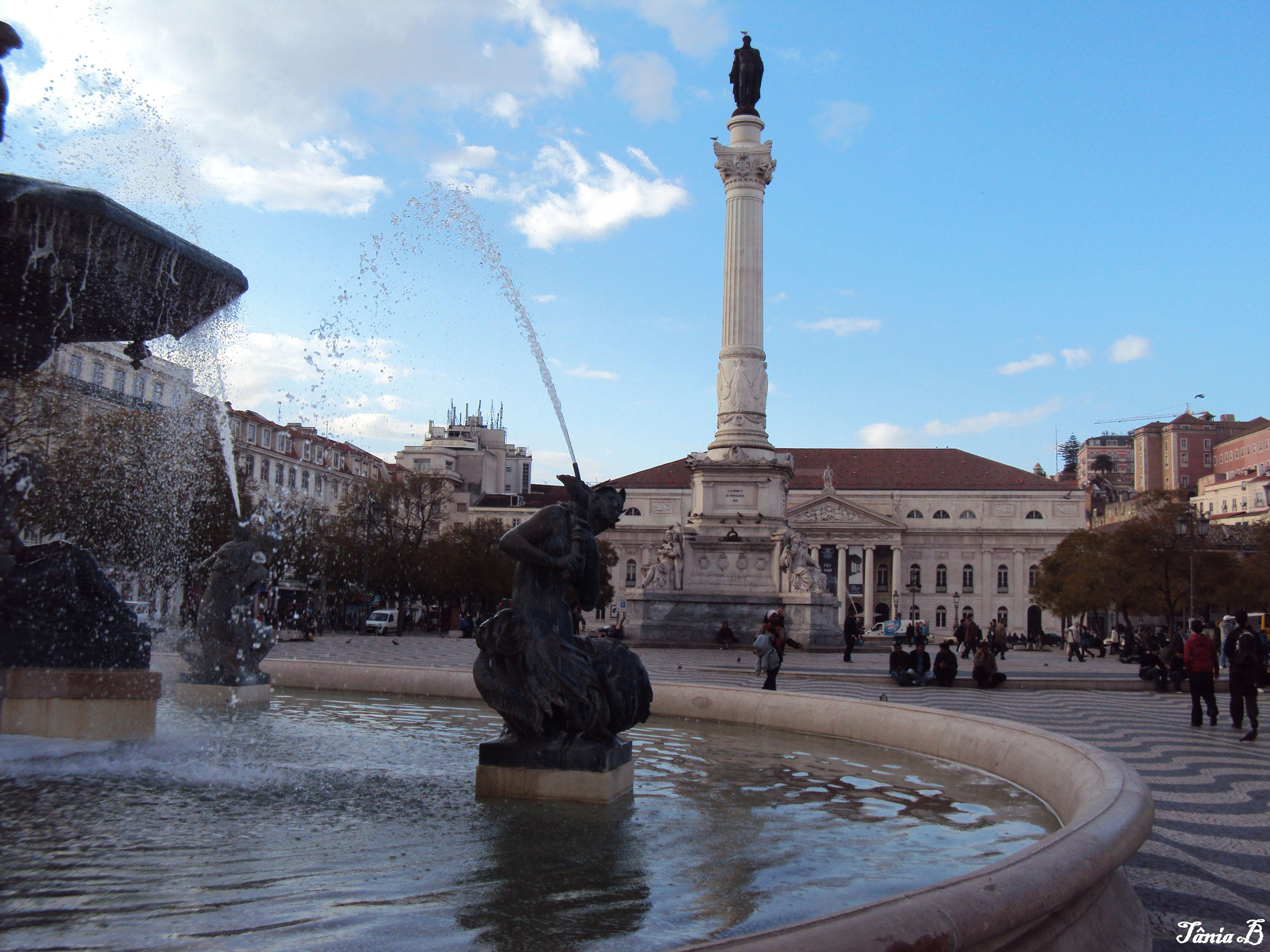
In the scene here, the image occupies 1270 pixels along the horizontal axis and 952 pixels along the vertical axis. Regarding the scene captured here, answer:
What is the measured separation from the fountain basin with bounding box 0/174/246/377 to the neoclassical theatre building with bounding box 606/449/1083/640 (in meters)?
74.1

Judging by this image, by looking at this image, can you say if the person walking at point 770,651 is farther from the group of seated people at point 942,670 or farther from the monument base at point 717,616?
the monument base at point 717,616

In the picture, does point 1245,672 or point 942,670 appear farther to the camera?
point 942,670

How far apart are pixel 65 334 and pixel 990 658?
1430cm

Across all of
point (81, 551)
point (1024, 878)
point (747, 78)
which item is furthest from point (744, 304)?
point (1024, 878)

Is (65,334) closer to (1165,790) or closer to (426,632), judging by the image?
(1165,790)

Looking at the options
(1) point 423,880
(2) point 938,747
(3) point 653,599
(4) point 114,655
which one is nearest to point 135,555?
(3) point 653,599

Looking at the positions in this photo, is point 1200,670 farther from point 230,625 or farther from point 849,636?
point 849,636

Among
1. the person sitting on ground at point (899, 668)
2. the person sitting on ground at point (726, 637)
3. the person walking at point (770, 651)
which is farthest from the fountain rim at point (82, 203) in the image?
the person sitting on ground at point (726, 637)

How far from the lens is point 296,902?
380 centimetres

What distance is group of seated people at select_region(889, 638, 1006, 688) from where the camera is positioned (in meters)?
17.0

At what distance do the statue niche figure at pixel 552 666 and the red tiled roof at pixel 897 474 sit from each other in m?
76.6

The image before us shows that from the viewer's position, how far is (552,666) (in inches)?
232

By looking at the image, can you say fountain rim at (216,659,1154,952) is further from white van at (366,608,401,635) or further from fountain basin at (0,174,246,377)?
white van at (366,608,401,635)

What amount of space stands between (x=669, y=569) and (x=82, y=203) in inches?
1093
